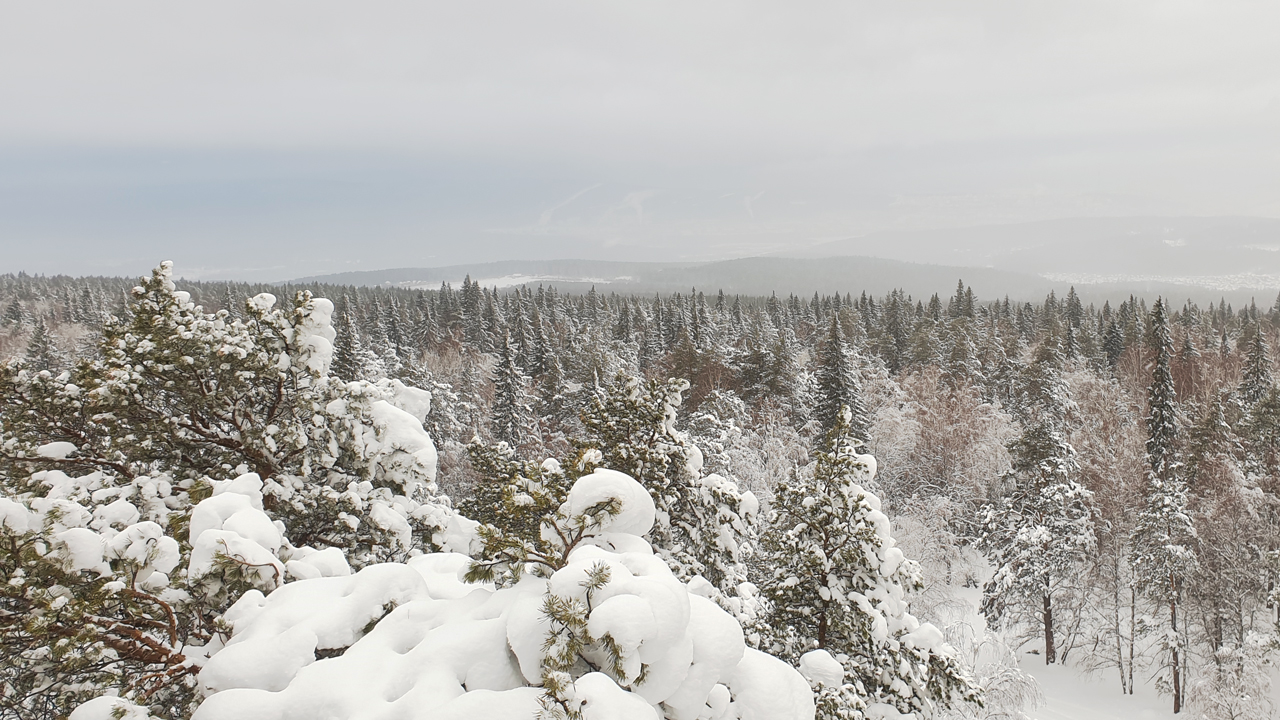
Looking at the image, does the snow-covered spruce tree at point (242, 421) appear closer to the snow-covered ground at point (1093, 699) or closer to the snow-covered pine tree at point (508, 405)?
the snow-covered ground at point (1093, 699)

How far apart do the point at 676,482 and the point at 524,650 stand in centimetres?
560

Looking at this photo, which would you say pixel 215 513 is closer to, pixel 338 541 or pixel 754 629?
pixel 338 541

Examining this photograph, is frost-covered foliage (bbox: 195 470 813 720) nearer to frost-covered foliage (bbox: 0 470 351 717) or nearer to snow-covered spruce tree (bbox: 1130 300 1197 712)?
frost-covered foliage (bbox: 0 470 351 717)

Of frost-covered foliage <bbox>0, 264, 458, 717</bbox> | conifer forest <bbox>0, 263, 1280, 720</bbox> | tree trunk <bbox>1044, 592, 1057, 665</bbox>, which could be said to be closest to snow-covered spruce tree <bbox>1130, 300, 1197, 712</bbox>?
conifer forest <bbox>0, 263, 1280, 720</bbox>

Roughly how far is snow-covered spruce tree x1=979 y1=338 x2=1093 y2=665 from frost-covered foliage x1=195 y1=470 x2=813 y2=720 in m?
24.1

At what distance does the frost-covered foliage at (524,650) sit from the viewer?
117 inches

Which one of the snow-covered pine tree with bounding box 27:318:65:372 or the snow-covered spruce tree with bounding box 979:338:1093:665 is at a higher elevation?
the snow-covered pine tree with bounding box 27:318:65:372

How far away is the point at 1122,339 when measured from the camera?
62.4 m

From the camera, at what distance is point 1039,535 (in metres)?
22.2

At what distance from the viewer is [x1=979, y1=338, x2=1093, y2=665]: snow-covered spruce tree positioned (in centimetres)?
2300

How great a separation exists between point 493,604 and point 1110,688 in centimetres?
3150

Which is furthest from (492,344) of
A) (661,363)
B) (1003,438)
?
(1003,438)

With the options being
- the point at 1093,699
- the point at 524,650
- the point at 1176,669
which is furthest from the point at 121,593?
the point at 1093,699

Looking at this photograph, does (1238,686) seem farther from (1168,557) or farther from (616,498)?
(616,498)
